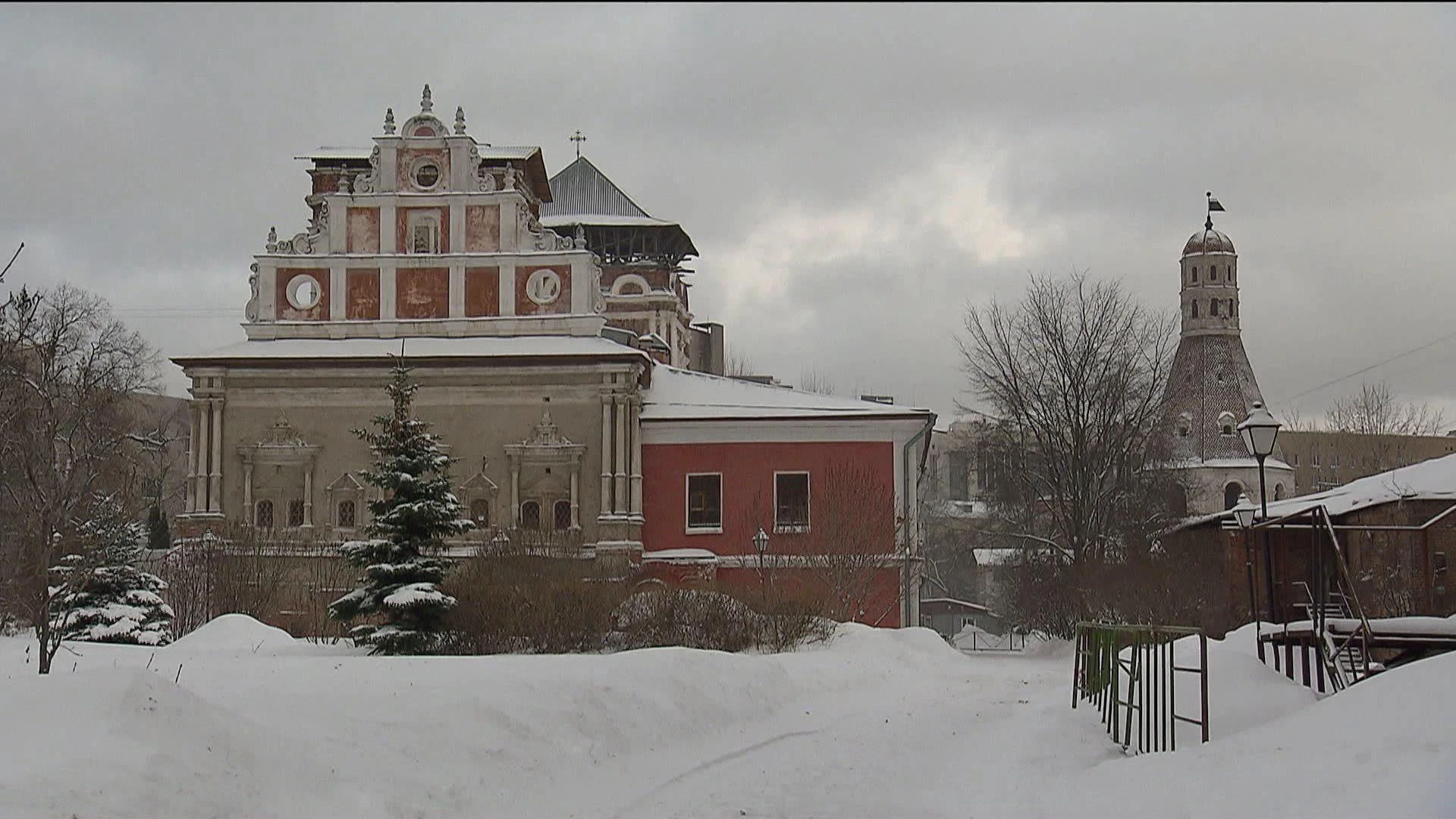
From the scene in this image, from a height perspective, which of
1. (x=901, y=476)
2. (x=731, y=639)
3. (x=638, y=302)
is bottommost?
(x=731, y=639)

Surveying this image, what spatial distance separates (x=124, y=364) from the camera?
189 feet

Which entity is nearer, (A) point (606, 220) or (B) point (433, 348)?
(B) point (433, 348)

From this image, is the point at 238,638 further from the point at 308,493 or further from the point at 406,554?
the point at 308,493

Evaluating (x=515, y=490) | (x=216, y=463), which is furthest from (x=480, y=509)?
(x=216, y=463)

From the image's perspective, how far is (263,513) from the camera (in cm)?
3881

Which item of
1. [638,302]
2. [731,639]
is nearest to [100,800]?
[731,639]

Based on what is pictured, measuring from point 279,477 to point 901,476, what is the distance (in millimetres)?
15884

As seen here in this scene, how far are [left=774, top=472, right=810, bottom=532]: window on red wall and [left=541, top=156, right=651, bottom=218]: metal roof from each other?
23483mm

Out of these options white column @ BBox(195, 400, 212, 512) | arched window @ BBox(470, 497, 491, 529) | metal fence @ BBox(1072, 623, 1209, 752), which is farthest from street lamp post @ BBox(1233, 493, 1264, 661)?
white column @ BBox(195, 400, 212, 512)

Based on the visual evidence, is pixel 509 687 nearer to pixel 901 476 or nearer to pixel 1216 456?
pixel 901 476

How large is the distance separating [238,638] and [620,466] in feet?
50.3

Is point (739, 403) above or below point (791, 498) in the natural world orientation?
above

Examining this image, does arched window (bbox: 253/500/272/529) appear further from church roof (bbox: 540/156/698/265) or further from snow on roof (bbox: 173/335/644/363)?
church roof (bbox: 540/156/698/265)

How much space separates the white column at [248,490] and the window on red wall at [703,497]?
1111 cm
